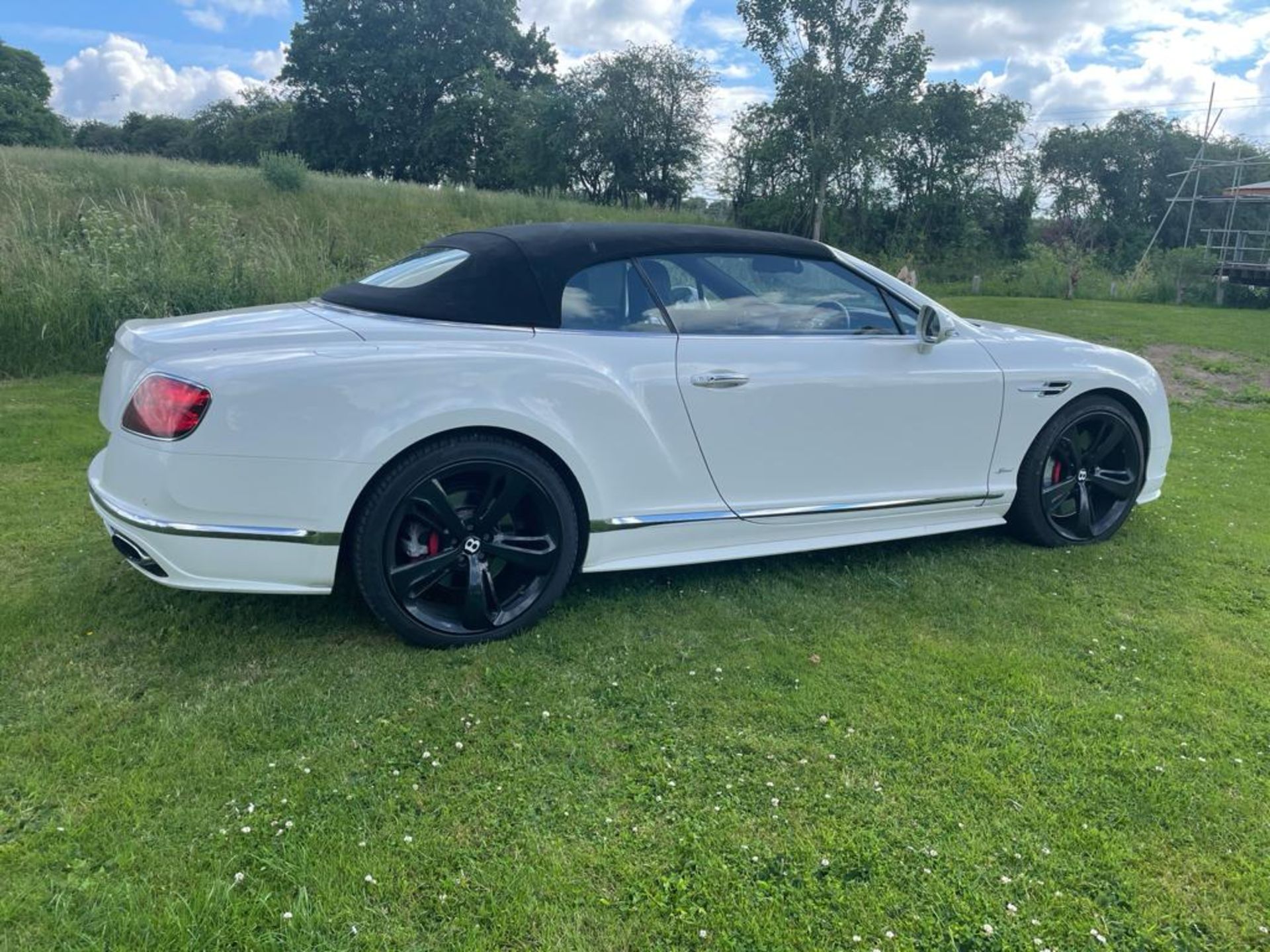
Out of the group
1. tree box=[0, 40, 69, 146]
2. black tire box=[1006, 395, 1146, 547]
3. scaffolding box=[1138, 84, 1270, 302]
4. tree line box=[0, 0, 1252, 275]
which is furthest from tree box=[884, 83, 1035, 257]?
tree box=[0, 40, 69, 146]

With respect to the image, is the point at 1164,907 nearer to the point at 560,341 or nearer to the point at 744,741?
the point at 744,741

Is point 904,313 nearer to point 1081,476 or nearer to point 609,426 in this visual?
point 1081,476

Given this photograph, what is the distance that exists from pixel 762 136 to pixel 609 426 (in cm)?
2913

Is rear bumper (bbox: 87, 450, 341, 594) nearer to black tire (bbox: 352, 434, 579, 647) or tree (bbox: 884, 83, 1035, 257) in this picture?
black tire (bbox: 352, 434, 579, 647)

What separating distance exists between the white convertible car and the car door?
0.01 metres

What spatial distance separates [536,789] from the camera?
7.31 ft

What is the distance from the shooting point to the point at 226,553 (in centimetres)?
263

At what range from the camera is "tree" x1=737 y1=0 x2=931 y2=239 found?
86.0 ft

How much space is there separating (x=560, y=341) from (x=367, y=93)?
158 ft

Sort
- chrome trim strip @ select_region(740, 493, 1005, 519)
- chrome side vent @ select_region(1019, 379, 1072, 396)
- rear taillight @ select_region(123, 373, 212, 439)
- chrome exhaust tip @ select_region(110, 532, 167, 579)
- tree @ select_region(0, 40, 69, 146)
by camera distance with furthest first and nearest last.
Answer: tree @ select_region(0, 40, 69, 146), chrome side vent @ select_region(1019, 379, 1072, 396), chrome trim strip @ select_region(740, 493, 1005, 519), chrome exhaust tip @ select_region(110, 532, 167, 579), rear taillight @ select_region(123, 373, 212, 439)

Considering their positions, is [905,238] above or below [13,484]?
above

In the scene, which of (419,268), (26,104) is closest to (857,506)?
(419,268)

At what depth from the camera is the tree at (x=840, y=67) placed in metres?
26.2

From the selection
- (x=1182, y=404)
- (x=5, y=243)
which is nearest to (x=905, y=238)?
(x=1182, y=404)
